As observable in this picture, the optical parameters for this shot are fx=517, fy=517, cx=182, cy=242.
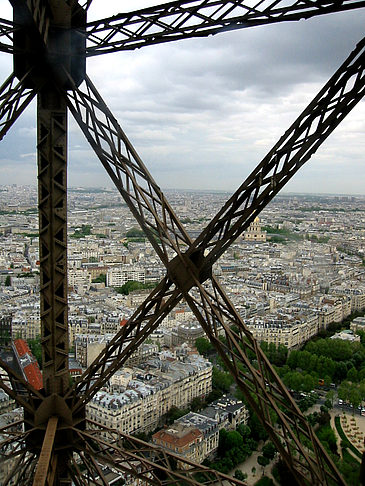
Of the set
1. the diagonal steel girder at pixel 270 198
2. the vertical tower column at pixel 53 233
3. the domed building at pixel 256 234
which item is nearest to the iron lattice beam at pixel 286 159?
the diagonal steel girder at pixel 270 198

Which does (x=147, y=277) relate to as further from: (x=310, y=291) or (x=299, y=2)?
(x=299, y=2)

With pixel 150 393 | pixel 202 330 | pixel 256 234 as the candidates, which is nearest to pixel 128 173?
pixel 150 393

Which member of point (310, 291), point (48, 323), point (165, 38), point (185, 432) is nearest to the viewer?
point (165, 38)

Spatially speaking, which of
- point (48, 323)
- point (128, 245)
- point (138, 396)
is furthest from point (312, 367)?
point (128, 245)

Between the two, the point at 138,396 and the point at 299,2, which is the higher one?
the point at 299,2

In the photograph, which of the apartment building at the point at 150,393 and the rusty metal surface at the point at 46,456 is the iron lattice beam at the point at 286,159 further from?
the apartment building at the point at 150,393

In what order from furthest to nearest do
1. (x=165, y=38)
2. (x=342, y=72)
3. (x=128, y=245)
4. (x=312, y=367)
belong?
(x=128, y=245)
(x=312, y=367)
(x=165, y=38)
(x=342, y=72)

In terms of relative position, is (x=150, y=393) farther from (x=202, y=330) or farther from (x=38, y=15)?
(x=38, y=15)
